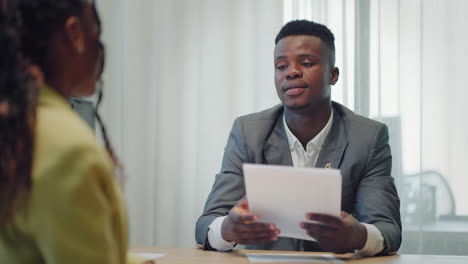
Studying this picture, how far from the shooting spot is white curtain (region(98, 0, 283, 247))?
274cm

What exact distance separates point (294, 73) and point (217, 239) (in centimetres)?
64

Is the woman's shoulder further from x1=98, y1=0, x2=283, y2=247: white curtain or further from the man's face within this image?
x1=98, y1=0, x2=283, y2=247: white curtain

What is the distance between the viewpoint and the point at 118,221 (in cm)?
62

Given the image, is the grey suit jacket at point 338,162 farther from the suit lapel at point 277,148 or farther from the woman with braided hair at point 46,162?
the woman with braided hair at point 46,162

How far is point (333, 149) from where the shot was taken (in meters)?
1.78

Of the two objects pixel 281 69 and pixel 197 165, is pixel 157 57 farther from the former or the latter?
pixel 281 69

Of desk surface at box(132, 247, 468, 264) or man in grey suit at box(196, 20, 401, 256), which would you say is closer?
desk surface at box(132, 247, 468, 264)

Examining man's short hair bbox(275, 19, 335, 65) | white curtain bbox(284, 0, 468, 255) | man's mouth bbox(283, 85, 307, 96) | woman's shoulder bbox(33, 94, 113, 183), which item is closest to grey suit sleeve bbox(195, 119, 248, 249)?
man's mouth bbox(283, 85, 307, 96)

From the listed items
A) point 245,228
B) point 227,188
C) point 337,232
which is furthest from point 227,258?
A: point 227,188

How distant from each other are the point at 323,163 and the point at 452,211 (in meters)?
1.11

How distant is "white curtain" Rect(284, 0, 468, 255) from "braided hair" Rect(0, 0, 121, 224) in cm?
216

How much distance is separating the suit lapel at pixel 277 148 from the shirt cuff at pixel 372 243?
401mm

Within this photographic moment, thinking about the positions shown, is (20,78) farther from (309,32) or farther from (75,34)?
(309,32)

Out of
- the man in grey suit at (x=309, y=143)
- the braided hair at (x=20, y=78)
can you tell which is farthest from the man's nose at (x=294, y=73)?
the braided hair at (x=20, y=78)
